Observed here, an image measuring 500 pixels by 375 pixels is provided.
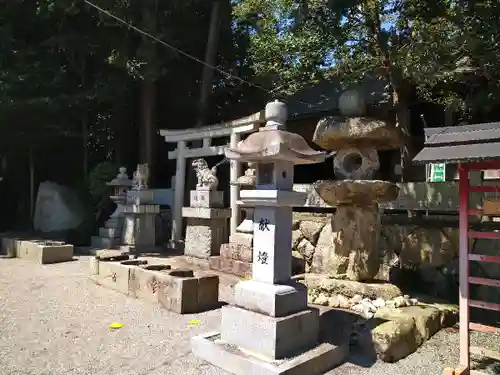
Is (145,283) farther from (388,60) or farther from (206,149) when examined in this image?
(388,60)

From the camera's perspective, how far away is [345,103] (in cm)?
656

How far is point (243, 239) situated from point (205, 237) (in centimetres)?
178

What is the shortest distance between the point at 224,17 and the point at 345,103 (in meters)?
9.79

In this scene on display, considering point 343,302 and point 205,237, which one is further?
point 205,237

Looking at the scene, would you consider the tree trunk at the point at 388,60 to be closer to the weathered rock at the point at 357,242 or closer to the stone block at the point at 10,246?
the weathered rock at the point at 357,242

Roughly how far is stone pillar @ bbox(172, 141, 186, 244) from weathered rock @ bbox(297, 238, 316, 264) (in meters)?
4.71

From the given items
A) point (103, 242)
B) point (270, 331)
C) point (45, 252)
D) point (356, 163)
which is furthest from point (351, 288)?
point (103, 242)

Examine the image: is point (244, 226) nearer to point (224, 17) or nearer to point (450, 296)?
point (450, 296)

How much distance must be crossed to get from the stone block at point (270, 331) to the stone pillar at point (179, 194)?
8.30 metres

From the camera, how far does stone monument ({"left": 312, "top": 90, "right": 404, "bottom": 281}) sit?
243 inches

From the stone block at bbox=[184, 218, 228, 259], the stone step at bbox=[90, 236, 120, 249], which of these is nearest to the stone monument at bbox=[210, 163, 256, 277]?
the stone block at bbox=[184, 218, 228, 259]

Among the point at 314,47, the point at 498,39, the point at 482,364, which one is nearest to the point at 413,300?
the point at 482,364

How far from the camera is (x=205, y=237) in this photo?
10695 mm

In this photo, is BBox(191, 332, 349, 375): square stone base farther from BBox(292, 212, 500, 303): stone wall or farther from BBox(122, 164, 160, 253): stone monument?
BBox(122, 164, 160, 253): stone monument
